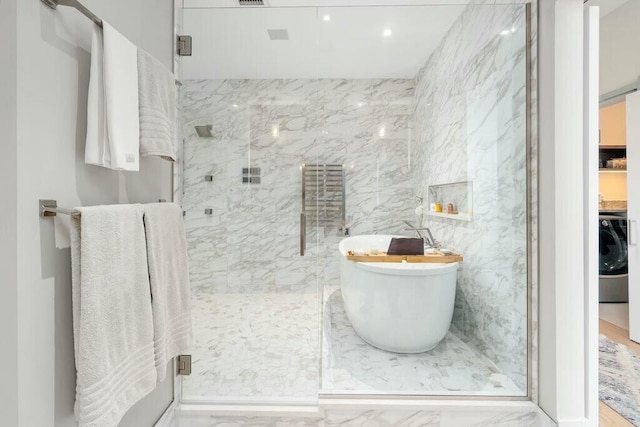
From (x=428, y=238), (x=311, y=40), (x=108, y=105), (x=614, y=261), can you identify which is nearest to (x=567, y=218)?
(x=428, y=238)

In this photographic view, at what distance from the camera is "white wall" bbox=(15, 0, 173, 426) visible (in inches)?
33.9

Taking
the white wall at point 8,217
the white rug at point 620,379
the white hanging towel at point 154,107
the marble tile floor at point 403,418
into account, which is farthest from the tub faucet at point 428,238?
the white wall at point 8,217

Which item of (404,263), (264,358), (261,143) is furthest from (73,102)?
(404,263)

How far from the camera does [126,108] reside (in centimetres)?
112

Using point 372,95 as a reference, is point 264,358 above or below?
below

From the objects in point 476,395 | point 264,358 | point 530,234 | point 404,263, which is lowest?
point 476,395

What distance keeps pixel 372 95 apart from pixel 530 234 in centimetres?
138

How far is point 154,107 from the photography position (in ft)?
4.26

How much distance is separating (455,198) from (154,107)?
1957 mm

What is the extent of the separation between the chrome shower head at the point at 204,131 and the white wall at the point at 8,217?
109 cm

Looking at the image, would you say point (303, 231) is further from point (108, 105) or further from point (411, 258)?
point (108, 105)

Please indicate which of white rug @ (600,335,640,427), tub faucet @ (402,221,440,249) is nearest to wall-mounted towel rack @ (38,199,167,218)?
tub faucet @ (402,221,440,249)

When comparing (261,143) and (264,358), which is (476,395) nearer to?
(264,358)

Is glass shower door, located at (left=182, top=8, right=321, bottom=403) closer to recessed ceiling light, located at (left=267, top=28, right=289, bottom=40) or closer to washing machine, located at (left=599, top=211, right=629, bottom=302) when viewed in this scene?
recessed ceiling light, located at (left=267, top=28, right=289, bottom=40)
